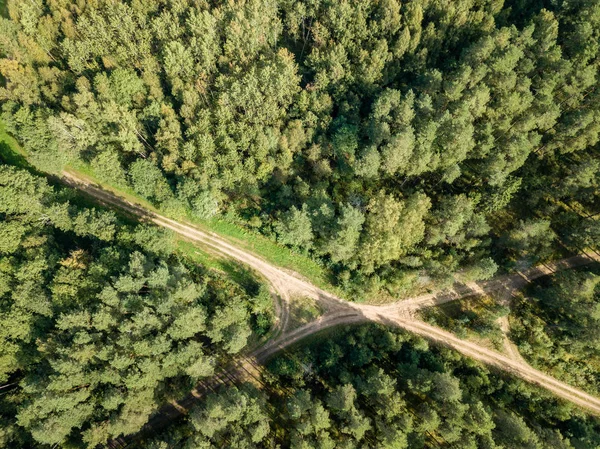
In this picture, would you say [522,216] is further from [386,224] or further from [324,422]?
[324,422]

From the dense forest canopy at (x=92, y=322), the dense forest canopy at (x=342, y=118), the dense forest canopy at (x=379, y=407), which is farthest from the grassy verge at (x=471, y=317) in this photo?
the dense forest canopy at (x=92, y=322)

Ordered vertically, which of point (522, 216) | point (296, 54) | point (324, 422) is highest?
point (296, 54)

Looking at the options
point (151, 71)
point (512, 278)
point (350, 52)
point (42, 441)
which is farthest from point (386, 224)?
point (42, 441)

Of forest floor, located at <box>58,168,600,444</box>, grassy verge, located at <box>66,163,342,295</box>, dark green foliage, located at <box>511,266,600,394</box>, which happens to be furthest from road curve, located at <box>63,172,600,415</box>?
dark green foliage, located at <box>511,266,600,394</box>

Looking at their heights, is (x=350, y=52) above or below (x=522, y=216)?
above

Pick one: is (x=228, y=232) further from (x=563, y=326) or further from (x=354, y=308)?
(x=563, y=326)

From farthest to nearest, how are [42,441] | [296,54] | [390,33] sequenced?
[296,54], [390,33], [42,441]

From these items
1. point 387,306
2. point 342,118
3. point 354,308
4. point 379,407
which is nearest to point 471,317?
point 387,306

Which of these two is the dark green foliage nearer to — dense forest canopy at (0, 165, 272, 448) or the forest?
the forest
